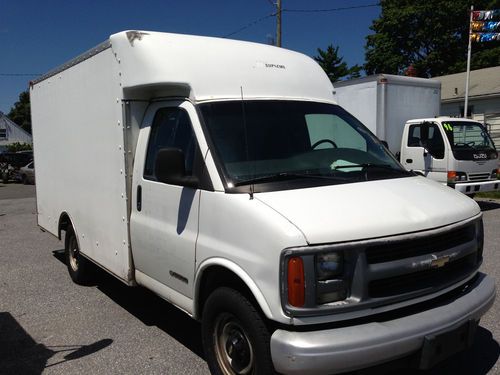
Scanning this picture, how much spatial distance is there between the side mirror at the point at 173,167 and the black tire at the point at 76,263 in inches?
112

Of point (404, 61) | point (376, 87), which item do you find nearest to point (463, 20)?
point (404, 61)

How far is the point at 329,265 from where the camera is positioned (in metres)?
2.80

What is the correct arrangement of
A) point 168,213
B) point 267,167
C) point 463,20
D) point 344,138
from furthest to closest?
point 463,20, point 344,138, point 168,213, point 267,167

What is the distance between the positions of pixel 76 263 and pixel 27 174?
22.7 meters

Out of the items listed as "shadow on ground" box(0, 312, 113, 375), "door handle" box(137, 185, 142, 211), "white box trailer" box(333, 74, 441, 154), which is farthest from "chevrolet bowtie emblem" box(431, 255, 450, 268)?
"white box trailer" box(333, 74, 441, 154)

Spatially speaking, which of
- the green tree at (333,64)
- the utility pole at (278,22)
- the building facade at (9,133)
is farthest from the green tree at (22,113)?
the utility pole at (278,22)

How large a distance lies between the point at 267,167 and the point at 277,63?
4.27 ft

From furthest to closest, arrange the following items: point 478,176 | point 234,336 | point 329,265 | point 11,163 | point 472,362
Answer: point 11,163 < point 478,176 < point 472,362 < point 234,336 < point 329,265

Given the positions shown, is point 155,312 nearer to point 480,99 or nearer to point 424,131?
point 424,131

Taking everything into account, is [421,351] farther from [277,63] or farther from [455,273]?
[277,63]

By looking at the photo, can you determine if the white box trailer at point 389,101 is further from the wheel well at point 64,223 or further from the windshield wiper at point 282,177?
the windshield wiper at point 282,177

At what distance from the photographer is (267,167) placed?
3592mm

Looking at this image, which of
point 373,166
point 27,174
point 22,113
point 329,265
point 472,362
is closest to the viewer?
point 329,265

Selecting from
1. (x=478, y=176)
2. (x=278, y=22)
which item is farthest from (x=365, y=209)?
(x=278, y=22)
